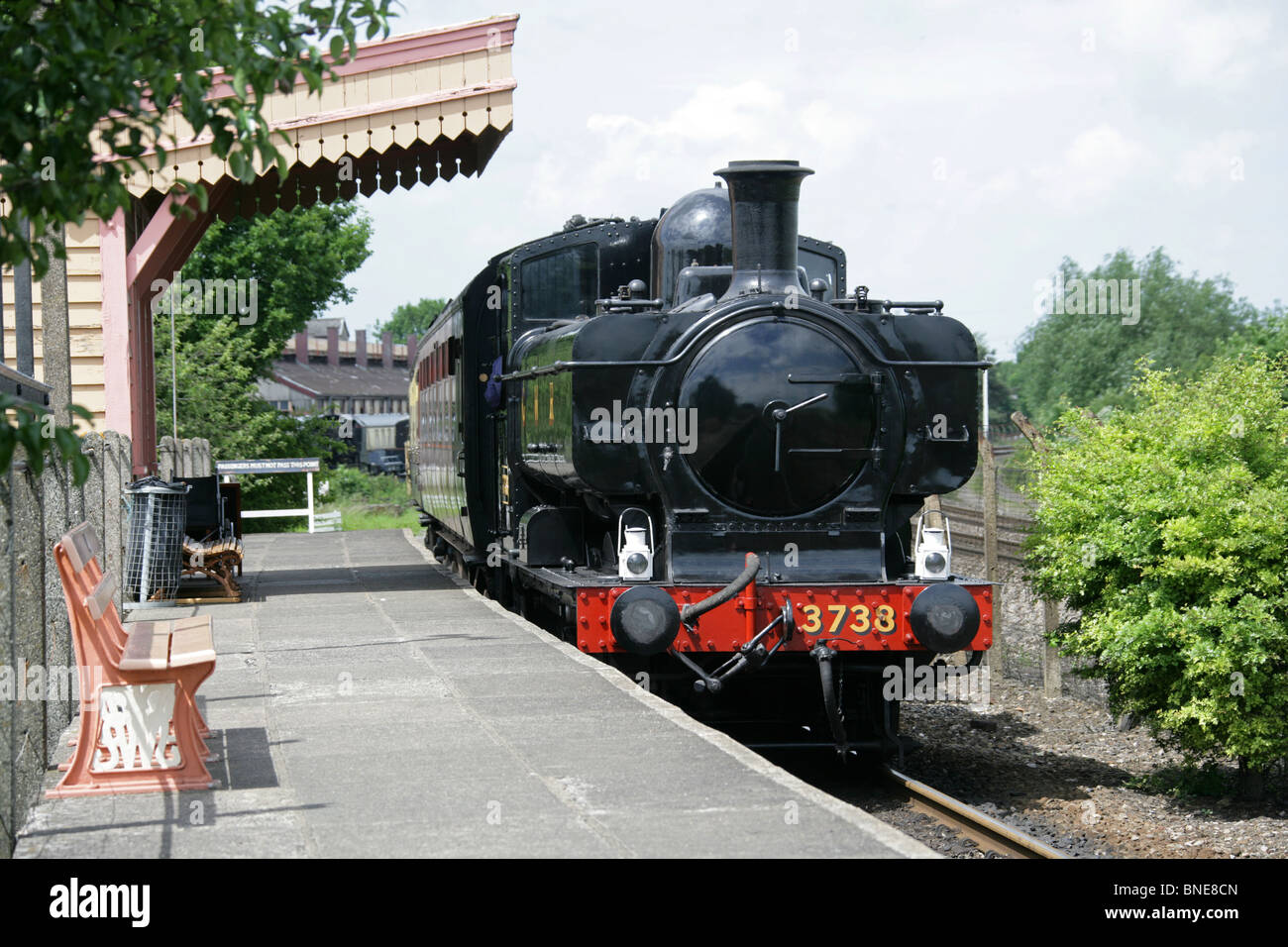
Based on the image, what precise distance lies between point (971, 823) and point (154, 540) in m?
8.43

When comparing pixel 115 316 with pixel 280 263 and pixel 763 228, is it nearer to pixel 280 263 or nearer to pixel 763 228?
pixel 763 228

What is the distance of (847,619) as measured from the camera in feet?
26.7

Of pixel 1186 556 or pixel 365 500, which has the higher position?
pixel 1186 556

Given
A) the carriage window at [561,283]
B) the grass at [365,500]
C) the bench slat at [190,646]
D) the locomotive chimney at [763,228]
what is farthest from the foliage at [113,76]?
the grass at [365,500]

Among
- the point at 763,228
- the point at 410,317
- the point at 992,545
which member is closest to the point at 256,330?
the point at 992,545

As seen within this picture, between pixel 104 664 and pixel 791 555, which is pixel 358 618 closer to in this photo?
pixel 791 555

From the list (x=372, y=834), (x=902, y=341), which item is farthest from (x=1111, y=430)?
(x=372, y=834)

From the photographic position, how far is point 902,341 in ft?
28.3

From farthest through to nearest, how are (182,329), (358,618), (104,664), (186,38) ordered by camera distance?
(182,329) → (358,618) → (104,664) → (186,38)

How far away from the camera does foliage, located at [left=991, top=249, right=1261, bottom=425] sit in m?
51.3

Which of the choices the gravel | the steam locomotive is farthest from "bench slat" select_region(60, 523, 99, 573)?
the gravel

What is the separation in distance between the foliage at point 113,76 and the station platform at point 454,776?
7.98 ft

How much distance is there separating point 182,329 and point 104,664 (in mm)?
31119

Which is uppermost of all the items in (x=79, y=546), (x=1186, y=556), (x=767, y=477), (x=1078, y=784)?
(x=767, y=477)
